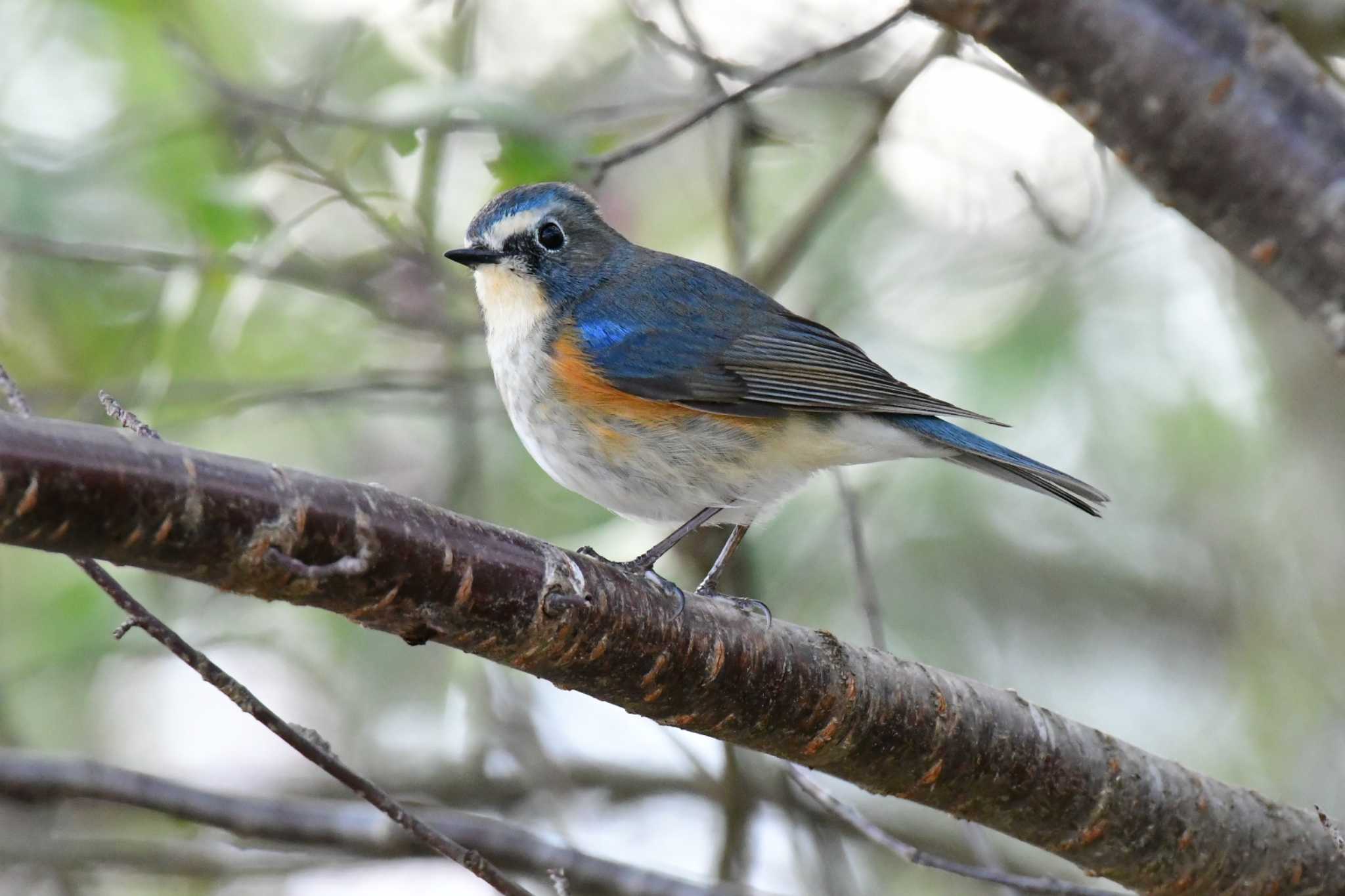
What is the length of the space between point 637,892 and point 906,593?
2.41 m

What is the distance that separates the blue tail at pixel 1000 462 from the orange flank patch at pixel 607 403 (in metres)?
0.51

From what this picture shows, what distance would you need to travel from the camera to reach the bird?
371 centimetres

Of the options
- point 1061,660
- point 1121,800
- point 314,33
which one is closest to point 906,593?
point 1061,660

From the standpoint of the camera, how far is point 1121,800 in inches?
112

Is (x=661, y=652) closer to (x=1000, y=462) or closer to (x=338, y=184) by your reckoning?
(x=1000, y=462)

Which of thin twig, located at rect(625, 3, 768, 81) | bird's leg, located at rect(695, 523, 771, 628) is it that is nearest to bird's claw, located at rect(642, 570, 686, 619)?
bird's leg, located at rect(695, 523, 771, 628)

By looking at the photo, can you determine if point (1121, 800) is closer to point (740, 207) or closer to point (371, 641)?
point (740, 207)

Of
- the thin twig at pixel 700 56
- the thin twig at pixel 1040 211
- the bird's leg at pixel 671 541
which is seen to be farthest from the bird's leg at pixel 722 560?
the thin twig at pixel 700 56

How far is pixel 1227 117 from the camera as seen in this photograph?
10.1 feet

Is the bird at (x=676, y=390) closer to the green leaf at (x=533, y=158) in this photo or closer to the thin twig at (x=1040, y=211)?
the green leaf at (x=533, y=158)

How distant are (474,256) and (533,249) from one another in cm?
29

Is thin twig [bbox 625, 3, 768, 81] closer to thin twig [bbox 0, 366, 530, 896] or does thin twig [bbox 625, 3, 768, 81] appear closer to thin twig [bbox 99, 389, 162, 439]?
thin twig [bbox 99, 389, 162, 439]

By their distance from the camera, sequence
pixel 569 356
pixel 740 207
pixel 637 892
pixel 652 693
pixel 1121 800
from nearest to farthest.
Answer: pixel 652 693 → pixel 1121 800 → pixel 637 892 → pixel 569 356 → pixel 740 207

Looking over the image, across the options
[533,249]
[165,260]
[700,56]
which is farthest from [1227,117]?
[165,260]
